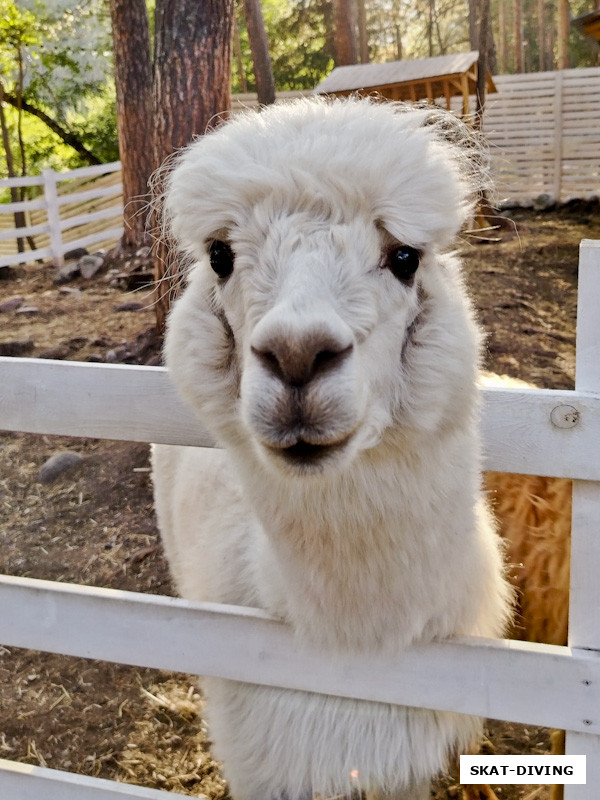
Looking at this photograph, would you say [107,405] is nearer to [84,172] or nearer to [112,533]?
[112,533]

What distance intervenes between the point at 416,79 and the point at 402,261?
27.6 ft

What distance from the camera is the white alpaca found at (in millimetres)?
1249

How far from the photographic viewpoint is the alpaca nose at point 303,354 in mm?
1129

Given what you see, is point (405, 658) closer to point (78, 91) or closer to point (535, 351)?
point (535, 351)

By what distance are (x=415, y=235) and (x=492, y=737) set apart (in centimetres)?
197

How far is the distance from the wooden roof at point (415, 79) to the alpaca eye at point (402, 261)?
7.96 metres

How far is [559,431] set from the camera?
4.72 feet

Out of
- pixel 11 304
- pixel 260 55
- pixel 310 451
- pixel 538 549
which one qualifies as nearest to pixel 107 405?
pixel 310 451

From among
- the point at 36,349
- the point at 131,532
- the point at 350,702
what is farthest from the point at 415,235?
the point at 36,349

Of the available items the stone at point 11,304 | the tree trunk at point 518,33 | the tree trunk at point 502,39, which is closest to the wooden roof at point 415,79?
the stone at point 11,304

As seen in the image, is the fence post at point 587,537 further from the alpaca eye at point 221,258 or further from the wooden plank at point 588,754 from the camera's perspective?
the alpaca eye at point 221,258

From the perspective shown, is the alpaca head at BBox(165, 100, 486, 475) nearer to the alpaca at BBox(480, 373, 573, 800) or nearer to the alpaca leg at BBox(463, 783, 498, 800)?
the alpaca at BBox(480, 373, 573, 800)

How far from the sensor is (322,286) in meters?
1.26

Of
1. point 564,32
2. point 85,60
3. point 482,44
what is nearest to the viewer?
point 482,44
